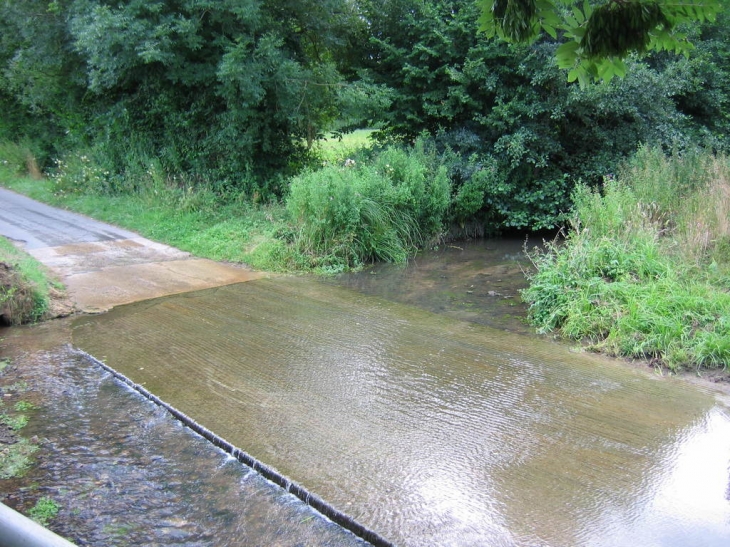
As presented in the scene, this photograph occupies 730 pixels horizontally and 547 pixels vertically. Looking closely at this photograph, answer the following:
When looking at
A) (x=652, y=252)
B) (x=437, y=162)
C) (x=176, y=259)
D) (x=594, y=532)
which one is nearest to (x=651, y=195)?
(x=652, y=252)

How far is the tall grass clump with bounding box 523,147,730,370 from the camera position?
5.85 meters

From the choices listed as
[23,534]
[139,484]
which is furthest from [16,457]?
[23,534]

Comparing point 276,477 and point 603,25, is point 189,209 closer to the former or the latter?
point 276,477

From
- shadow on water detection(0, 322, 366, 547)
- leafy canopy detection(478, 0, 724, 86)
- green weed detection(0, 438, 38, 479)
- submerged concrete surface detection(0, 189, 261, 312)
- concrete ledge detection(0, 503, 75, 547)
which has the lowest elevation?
shadow on water detection(0, 322, 366, 547)

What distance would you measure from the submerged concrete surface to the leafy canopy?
6.04 meters

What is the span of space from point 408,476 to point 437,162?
28.4 feet

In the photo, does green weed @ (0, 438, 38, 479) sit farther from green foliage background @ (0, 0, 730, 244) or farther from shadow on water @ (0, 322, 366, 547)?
green foliage background @ (0, 0, 730, 244)

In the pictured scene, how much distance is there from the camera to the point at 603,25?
2.47 metres

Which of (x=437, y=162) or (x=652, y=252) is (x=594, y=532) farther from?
(x=437, y=162)

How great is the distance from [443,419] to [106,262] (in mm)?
6381

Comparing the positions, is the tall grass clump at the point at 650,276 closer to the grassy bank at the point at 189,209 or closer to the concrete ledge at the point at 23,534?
Answer: the grassy bank at the point at 189,209

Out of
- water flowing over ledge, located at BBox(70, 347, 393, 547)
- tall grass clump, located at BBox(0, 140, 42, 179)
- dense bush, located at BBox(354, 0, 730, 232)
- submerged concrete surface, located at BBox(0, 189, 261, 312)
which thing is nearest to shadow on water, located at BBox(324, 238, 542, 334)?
dense bush, located at BBox(354, 0, 730, 232)

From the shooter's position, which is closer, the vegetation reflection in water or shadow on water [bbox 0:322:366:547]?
shadow on water [bbox 0:322:366:547]

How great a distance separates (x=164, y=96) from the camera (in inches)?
483
